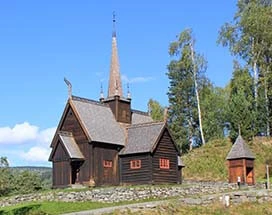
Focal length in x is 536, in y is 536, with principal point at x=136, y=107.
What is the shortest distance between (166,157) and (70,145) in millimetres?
7352

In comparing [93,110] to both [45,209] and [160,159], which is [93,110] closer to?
[160,159]

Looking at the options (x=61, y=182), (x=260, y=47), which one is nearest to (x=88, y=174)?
(x=61, y=182)

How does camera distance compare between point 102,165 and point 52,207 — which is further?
point 102,165

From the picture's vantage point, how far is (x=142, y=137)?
41.0m

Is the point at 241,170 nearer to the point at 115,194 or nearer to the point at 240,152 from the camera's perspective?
the point at 240,152

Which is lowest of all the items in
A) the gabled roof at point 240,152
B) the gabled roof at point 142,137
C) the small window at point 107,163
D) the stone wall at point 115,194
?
the stone wall at point 115,194

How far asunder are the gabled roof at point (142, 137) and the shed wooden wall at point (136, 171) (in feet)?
1.50

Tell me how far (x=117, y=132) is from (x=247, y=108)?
19.5 metres

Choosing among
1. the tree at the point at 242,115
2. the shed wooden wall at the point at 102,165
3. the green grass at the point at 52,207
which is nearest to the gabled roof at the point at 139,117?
the shed wooden wall at the point at 102,165

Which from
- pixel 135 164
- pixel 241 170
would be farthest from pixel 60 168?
pixel 241 170

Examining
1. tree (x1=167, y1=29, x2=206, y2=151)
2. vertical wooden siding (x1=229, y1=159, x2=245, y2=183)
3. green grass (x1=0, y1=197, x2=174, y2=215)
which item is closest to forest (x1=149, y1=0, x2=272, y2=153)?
tree (x1=167, y1=29, x2=206, y2=151)

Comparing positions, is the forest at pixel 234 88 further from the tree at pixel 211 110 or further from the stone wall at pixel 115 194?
the stone wall at pixel 115 194

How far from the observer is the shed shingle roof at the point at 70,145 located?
128 ft

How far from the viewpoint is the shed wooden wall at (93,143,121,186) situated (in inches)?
1545
